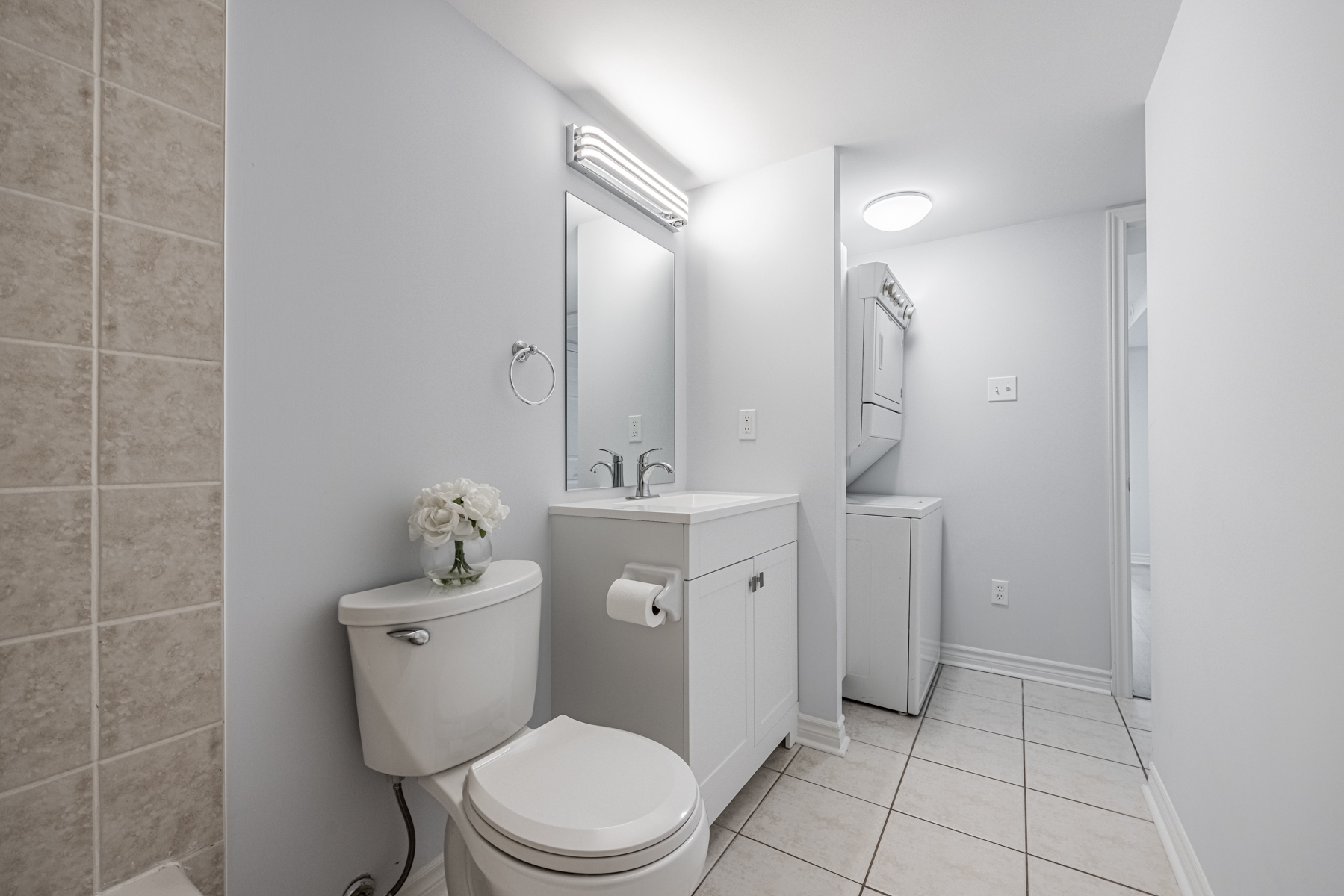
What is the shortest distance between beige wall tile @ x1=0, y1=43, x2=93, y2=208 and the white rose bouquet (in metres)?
0.69

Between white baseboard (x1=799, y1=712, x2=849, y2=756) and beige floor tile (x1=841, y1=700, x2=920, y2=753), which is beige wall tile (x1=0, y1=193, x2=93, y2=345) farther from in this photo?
beige floor tile (x1=841, y1=700, x2=920, y2=753)

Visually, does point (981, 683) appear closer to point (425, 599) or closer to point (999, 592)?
point (999, 592)

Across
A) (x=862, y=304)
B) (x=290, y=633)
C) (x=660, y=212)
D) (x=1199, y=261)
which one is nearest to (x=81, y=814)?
(x=290, y=633)

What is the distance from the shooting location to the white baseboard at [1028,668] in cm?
249

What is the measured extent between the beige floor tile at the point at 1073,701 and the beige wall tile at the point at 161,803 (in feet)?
8.84

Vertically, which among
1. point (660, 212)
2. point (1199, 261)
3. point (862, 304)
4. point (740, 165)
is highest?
point (740, 165)

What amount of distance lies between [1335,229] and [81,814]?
1.92 m

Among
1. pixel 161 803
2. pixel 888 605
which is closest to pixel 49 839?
pixel 161 803

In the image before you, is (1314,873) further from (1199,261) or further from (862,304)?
(862,304)

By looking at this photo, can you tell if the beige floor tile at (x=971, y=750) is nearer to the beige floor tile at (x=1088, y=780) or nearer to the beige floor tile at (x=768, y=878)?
the beige floor tile at (x=1088, y=780)

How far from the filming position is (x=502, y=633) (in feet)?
Answer: 3.96

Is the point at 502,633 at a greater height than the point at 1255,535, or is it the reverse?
the point at 1255,535

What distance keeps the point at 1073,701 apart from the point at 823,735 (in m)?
1.21

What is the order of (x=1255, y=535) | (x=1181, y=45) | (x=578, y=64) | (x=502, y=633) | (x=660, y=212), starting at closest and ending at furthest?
(x=1255, y=535)
(x=502, y=633)
(x=1181, y=45)
(x=578, y=64)
(x=660, y=212)
